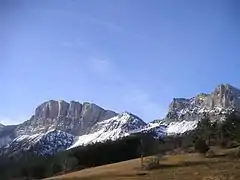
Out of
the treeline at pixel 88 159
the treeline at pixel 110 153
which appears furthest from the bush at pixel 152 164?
the treeline at pixel 88 159

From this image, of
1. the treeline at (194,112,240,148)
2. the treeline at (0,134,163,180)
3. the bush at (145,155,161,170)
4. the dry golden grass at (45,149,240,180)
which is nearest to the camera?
the dry golden grass at (45,149,240,180)

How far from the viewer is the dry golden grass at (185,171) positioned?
41469mm

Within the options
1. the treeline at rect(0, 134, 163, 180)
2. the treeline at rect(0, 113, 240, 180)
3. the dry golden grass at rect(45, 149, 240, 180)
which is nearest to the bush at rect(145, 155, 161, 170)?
the dry golden grass at rect(45, 149, 240, 180)

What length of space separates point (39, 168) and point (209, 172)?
47.2m

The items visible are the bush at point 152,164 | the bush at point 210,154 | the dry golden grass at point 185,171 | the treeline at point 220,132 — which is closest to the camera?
the dry golden grass at point 185,171

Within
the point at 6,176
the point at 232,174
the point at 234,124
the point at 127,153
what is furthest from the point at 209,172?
the point at 6,176

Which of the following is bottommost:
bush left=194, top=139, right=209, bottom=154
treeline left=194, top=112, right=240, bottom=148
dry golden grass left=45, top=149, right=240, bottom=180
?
dry golden grass left=45, top=149, right=240, bottom=180

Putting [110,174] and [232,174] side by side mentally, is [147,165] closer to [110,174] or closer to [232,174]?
[110,174]

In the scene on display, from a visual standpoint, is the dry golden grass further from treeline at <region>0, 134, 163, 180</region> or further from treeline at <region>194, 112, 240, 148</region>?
treeline at <region>0, 134, 163, 180</region>

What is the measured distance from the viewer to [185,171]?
46.3 m

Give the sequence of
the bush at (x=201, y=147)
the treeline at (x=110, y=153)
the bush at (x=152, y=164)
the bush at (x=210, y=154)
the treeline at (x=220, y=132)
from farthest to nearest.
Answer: the treeline at (x=110, y=153), the treeline at (x=220, y=132), the bush at (x=201, y=147), the bush at (x=210, y=154), the bush at (x=152, y=164)

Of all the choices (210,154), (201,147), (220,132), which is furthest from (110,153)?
(210,154)

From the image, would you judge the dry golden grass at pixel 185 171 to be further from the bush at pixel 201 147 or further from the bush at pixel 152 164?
the bush at pixel 201 147

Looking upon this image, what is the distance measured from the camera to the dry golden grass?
41469 mm
